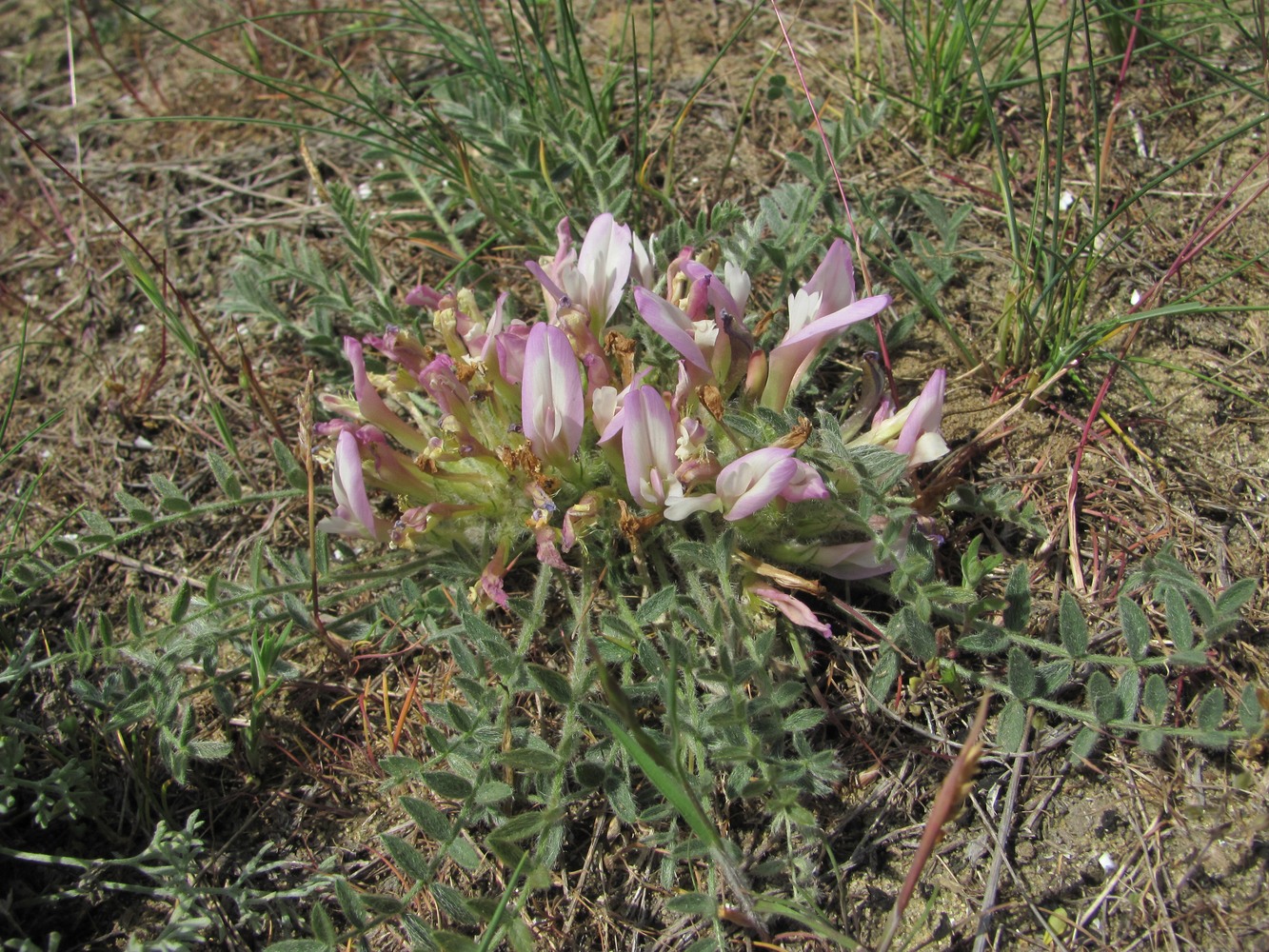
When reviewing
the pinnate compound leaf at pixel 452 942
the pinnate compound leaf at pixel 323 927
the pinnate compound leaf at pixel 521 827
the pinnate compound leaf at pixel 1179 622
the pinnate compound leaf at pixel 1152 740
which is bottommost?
the pinnate compound leaf at pixel 323 927

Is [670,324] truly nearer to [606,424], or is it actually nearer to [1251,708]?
[606,424]

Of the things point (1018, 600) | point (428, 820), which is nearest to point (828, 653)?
point (1018, 600)

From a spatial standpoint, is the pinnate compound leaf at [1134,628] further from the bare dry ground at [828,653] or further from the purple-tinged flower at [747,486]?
the purple-tinged flower at [747,486]

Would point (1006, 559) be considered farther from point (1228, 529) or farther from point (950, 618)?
point (1228, 529)

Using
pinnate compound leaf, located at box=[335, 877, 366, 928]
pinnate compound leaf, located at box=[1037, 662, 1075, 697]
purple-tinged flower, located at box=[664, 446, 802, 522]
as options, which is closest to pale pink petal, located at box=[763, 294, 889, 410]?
purple-tinged flower, located at box=[664, 446, 802, 522]

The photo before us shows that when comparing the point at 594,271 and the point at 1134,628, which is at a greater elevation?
the point at 594,271

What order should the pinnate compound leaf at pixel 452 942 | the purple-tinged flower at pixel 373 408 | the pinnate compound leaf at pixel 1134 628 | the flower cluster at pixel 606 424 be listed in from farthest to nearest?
the purple-tinged flower at pixel 373 408
the flower cluster at pixel 606 424
the pinnate compound leaf at pixel 1134 628
the pinnate compound leaf at pixel 452 942

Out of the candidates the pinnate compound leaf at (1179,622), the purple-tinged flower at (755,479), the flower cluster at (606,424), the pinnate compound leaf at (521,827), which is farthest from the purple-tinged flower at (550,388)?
the pinnate compound leaf at (1179,622)

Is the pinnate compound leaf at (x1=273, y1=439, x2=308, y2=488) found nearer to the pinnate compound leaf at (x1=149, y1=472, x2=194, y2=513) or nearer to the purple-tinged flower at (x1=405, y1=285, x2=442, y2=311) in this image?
the pinnate compound leaf at (x1=149, y1=472, x2=194, y2=513)

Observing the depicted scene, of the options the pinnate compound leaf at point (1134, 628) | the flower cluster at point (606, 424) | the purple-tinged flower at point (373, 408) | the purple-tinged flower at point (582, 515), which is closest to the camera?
the pinnate compound leaf at point (1134, 628)
